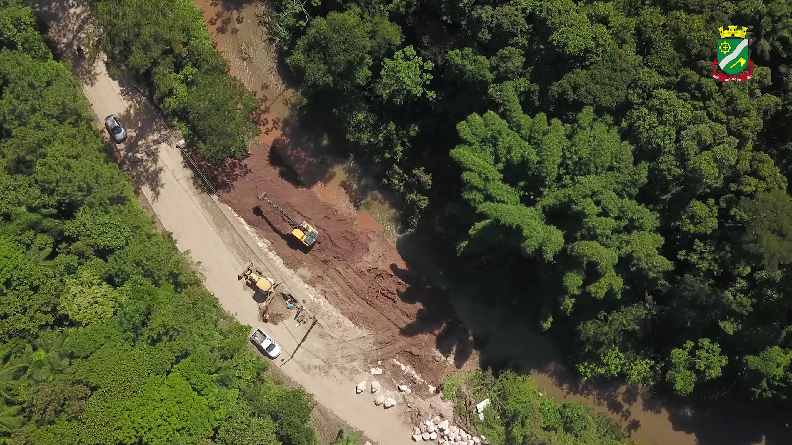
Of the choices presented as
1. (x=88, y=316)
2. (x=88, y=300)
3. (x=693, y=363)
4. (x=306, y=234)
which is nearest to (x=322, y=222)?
(x=306, y=234)

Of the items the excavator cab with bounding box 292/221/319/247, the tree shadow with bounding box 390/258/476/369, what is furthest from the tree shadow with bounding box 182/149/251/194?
the tree shadow with bounding box 390/258/476/369

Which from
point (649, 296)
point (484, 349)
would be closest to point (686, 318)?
point (649, 296)

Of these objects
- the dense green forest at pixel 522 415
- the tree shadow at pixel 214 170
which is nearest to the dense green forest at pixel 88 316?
the tree shadow at pixel 214 170

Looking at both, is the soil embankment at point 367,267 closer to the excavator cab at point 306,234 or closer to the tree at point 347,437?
the excavator cab at point 306,234

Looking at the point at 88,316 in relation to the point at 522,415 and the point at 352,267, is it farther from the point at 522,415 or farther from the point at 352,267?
the point at 522,415

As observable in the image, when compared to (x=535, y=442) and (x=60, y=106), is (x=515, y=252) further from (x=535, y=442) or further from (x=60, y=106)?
(x=60, y=106)

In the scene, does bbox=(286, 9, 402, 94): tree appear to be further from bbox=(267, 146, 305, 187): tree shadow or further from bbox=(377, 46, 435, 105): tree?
bbox=(267, 146, 305, 187): tree shadow
